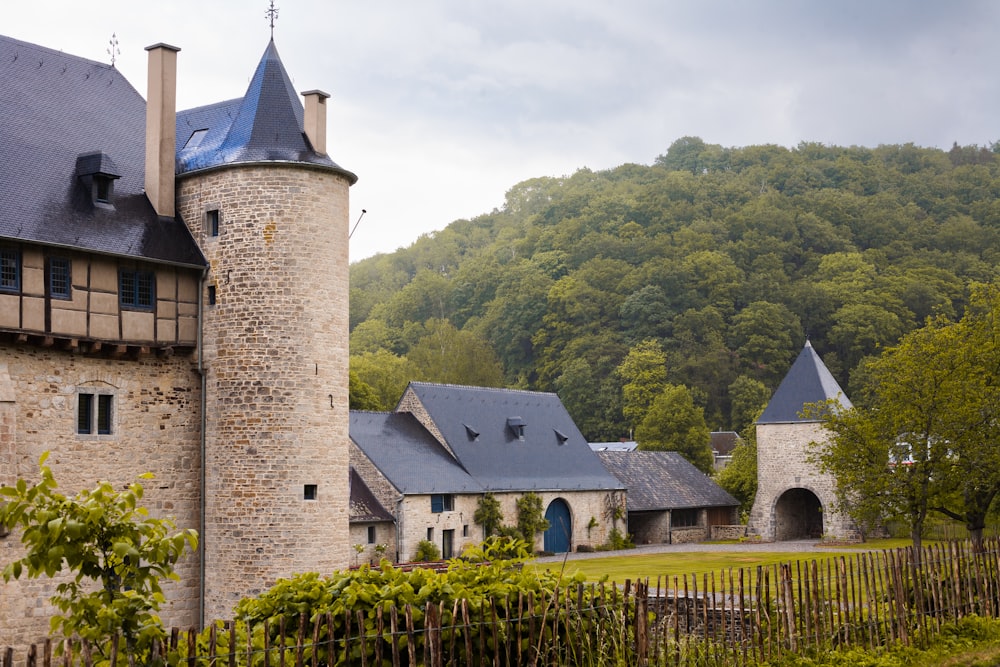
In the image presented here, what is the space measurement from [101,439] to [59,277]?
10.00 feet

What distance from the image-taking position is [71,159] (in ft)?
74.0

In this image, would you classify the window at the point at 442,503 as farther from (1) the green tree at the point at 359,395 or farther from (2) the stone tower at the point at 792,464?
(1) the green tree at the point at 359,395

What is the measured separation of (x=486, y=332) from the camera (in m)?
95.4

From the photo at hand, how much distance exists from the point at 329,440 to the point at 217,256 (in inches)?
168

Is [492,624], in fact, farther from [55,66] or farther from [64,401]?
[55,66]

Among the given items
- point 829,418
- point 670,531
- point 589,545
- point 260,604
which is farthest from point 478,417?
point 260,604

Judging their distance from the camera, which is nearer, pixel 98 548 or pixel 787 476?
pixel 98 548

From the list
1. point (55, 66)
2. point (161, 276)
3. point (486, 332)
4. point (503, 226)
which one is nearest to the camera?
point (161, 276)

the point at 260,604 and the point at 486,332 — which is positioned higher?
the point at 486,332

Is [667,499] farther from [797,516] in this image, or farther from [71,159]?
[71,159]

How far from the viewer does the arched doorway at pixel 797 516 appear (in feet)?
163

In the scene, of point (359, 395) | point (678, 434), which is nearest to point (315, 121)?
point (359, 395)

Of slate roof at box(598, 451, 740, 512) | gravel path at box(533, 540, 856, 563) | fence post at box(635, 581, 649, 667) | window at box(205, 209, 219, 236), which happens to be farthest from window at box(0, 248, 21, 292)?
slate roof at box(598, 451, 740, 512)

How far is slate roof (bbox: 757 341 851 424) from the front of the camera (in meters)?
49.2
